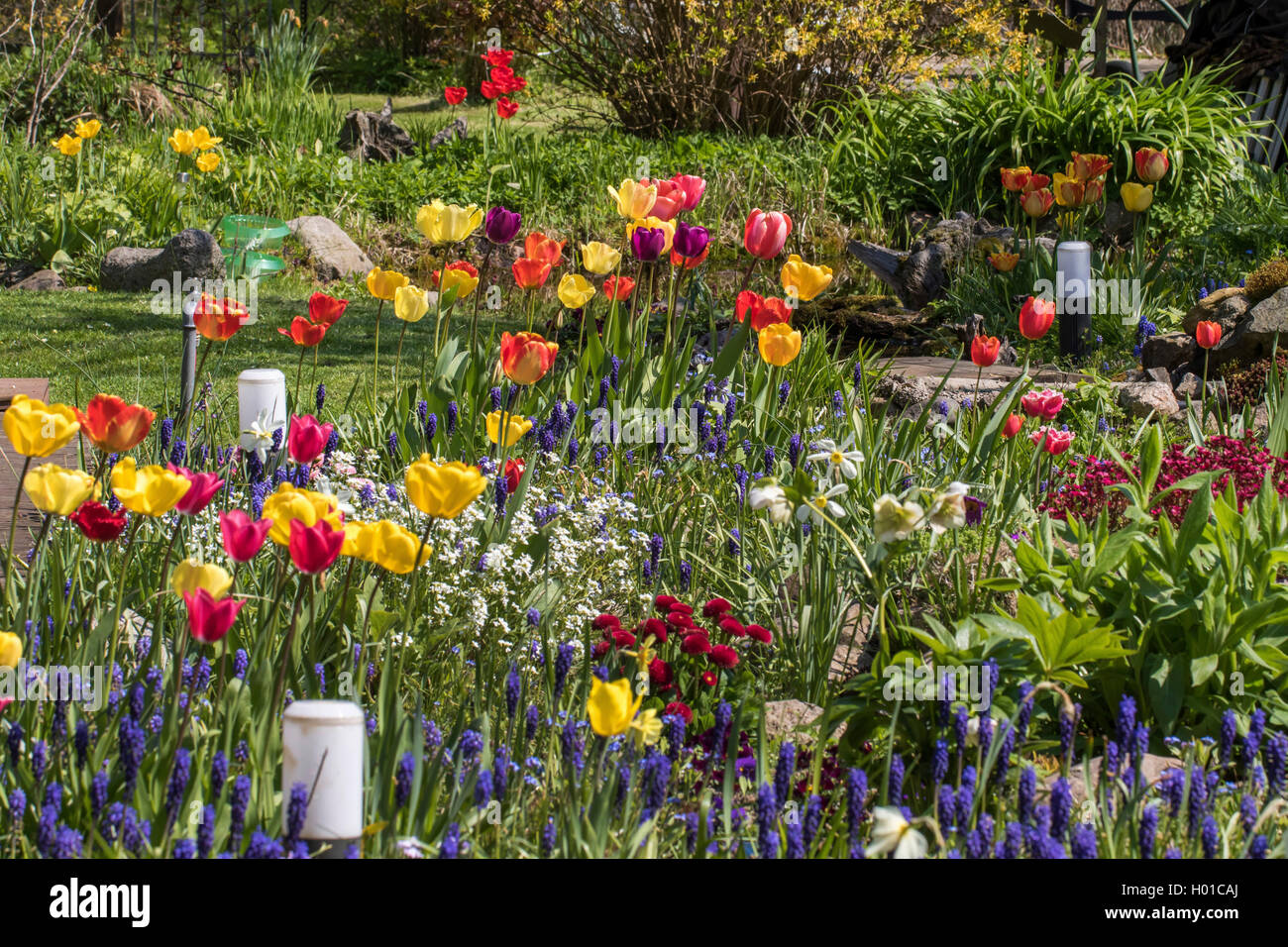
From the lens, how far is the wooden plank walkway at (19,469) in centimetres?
387

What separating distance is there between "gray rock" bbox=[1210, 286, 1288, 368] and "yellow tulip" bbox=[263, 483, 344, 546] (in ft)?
15.9

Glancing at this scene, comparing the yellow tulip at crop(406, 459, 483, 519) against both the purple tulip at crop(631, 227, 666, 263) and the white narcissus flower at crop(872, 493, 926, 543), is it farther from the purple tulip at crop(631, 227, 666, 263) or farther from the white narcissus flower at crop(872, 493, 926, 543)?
the purple tulip at crop(631, 227, 666, 263)

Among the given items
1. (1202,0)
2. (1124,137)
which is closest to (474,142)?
(1124,137)

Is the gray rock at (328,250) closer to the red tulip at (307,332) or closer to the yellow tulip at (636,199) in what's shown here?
the yellow tulip at (636,199)

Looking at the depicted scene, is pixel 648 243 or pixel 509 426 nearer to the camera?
pixel 509 426

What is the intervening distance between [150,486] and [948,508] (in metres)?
1.43

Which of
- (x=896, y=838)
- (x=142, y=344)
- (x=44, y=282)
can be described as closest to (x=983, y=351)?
(x=896, y=838)

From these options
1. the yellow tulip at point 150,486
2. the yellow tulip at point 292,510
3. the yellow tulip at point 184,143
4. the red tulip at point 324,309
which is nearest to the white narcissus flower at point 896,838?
the yellow tulip at point 292,510

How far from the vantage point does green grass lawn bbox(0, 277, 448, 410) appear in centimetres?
592

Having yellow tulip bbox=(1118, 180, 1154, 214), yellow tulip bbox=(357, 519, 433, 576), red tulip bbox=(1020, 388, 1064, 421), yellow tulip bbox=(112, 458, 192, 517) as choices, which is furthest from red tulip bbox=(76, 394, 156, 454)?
yellow tulip bbox=(1118, 180, 1154, 214)

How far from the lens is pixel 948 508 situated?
235cm

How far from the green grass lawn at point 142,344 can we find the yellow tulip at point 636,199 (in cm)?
224

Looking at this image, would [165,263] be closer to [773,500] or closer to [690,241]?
[690,241]

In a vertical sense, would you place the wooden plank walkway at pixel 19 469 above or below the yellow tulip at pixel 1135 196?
below
